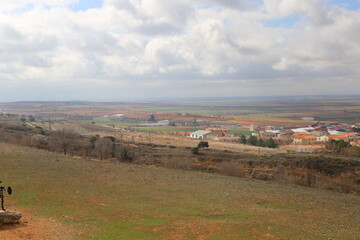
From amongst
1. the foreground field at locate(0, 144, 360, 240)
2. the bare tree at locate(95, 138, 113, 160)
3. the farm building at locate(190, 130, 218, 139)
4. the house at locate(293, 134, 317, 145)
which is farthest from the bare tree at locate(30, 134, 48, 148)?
the house at locate(293, 134, 317, 145)

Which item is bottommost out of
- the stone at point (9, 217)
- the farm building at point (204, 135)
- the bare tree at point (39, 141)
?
the farm building at point (204, 135)

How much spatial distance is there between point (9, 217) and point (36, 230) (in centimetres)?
145

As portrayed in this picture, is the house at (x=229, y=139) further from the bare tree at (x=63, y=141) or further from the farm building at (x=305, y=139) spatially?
the bare tree at (x=63, y=141)

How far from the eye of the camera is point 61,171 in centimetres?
3234

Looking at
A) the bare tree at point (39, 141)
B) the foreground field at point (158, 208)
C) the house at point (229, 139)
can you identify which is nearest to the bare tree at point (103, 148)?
the bare tree at point (39, 141)

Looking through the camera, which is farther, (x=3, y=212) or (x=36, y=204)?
(x=36, y=204)

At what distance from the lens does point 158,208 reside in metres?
21.0

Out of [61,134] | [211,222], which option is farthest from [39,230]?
[61,134]

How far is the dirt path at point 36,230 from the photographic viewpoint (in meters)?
14.4

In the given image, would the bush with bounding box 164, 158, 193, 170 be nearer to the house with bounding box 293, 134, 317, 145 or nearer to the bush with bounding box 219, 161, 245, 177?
the bush with bounding box 219, 161, 245, 177

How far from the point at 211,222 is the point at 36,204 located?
34.6 feet

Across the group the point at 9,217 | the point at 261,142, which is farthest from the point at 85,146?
the point at 261,142

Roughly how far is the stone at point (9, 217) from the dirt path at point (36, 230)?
0.70 feet

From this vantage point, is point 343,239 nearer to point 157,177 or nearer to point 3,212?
point 3,212
